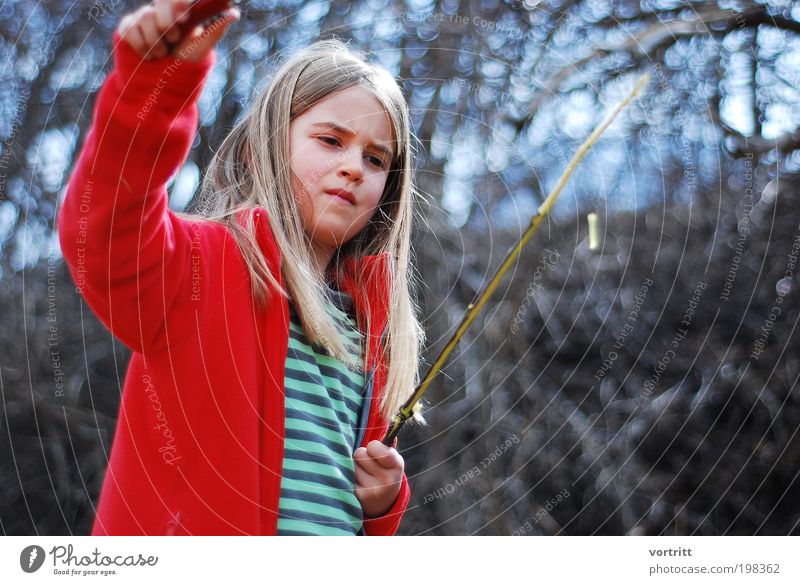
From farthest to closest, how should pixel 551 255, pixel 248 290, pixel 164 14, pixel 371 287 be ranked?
pixel 551 255
pixel 371 287
pixel 248 290
pixel 164 14

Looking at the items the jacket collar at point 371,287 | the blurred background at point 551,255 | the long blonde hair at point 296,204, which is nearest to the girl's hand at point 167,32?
the long blonde hair at point 296,204

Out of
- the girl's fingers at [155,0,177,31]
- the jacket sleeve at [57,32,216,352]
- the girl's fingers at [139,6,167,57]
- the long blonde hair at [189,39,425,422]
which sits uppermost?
the girl's fingers at [155,0,177,31]

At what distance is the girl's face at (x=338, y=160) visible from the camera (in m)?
0.59

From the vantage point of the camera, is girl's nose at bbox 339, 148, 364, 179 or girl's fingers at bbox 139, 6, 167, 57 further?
girl's nose at bbox 339, 148, 364, 179

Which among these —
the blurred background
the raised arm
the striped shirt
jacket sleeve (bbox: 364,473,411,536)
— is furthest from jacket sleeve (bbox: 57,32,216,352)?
the blurred background

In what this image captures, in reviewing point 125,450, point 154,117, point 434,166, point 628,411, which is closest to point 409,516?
point 628,411

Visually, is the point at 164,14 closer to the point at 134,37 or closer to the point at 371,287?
the point at 134,37

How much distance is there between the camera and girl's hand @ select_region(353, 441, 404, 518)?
586 millimetres

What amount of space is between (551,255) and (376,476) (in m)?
0.65

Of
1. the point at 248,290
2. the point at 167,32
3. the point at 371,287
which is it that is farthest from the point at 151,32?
the point at 371,287

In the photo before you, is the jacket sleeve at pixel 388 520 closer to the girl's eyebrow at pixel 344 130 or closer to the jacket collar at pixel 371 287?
the jacket collar at pixel 371 287

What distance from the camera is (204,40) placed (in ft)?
1.43

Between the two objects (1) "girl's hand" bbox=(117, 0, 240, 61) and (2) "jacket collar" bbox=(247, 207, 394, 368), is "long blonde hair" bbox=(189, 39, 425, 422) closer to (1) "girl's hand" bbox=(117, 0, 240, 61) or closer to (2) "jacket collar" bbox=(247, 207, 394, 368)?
(2) "jacket collar" bbox=(247, 207, 394, 368)
